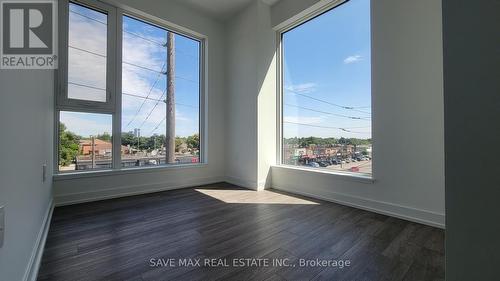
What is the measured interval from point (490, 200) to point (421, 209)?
1818mm

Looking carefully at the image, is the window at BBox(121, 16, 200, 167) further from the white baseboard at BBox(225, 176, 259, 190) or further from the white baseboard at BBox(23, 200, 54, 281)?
the white baseboard at BBox(23, 200, 54, 281)

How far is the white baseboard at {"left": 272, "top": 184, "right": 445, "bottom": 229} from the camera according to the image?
6.68ft

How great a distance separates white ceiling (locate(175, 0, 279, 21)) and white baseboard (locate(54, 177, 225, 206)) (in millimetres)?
2904

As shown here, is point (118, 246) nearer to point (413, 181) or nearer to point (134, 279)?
point (134, 279)

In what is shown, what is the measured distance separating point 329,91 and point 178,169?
2586 millimetres

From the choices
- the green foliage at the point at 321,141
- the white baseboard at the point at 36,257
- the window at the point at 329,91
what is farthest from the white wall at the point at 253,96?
the white baseboard at the point at 36,257

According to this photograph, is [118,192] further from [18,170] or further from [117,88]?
[18,170]

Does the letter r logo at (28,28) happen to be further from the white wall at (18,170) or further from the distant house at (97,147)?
the distant house at (97,147)

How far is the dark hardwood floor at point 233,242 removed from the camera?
4.38 feet

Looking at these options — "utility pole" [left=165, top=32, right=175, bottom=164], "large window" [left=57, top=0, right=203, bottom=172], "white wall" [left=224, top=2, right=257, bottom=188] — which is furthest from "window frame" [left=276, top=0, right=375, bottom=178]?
"utility pole" [left=165, top=32, right=175, bottom=164]

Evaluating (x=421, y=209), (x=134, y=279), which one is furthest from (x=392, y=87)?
(x=134, y=279)

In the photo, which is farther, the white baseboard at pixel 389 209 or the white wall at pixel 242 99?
the white wall at pixel 242 99

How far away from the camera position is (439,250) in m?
1.59

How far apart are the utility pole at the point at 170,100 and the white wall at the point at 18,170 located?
2079 mm
